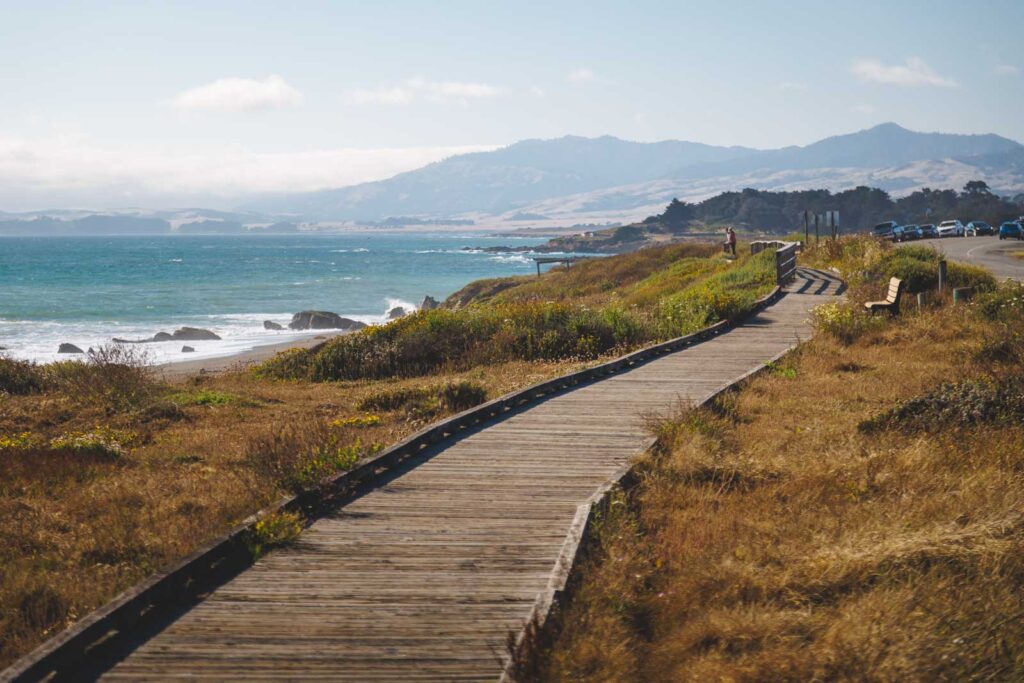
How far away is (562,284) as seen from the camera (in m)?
53.0

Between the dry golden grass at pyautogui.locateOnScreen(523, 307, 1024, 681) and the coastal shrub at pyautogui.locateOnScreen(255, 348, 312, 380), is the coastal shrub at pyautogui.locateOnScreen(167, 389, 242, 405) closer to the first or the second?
the coastal shrub at pyautogui.locateOnScreen(255, 348, 312, 380)

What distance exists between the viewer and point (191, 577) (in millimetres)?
6645

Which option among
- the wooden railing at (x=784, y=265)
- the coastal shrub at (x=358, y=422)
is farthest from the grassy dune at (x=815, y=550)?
the wooden railing at (x=784, y=265)

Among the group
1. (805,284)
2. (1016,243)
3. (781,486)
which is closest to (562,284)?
(805,284)

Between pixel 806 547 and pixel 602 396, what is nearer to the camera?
pixel 806 547

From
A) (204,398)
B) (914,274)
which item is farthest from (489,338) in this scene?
(914,274)

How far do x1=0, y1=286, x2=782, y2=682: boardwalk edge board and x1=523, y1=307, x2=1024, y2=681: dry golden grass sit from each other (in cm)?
71

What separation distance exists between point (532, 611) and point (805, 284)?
28.6m

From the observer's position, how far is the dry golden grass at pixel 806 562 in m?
5.77

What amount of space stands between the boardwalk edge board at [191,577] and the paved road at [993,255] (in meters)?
26.7

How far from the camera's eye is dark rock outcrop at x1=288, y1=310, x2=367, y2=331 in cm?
6300

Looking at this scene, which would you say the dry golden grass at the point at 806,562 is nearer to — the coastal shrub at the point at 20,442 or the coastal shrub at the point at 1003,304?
the coastal shrub at the point at 20,442

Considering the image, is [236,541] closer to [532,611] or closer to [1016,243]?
[532,611]

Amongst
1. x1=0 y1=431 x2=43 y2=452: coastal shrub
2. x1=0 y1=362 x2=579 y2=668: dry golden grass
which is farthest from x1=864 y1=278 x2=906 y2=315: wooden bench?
x1=0 y1=431 x2=43 y2=452: coastal shrub
